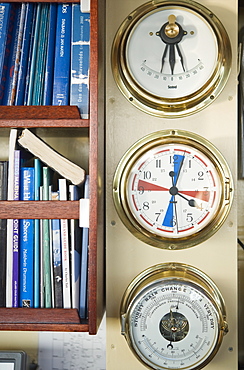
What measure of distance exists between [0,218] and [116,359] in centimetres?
57

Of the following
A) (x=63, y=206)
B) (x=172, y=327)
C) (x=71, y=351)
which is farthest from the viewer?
(x=71, y=351)

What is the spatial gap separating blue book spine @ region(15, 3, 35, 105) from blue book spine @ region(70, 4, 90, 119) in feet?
0.39

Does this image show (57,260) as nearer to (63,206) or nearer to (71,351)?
(63,206)

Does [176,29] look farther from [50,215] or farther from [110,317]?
[110,317]

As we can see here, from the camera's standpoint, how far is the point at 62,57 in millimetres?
1272

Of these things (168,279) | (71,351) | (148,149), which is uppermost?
(148,149)

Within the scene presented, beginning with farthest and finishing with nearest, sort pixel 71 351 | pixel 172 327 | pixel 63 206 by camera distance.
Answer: pixel 71 351 → pixel 172 327 → pixel 63 206

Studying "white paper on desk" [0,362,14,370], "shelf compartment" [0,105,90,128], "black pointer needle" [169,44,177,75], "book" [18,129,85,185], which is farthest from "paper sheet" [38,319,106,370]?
"black pointer needle" [169,44,177,75]

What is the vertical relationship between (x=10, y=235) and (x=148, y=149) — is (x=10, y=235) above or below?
below

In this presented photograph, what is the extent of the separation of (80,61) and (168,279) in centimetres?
65

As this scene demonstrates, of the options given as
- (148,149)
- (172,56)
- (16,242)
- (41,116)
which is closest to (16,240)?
(16,242)

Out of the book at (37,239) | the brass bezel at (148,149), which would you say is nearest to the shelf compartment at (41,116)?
the book at (37,239)

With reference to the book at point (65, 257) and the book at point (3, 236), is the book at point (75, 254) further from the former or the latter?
the book at point (3, 236)

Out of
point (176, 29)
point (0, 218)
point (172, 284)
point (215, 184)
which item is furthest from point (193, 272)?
point (176, 29)
